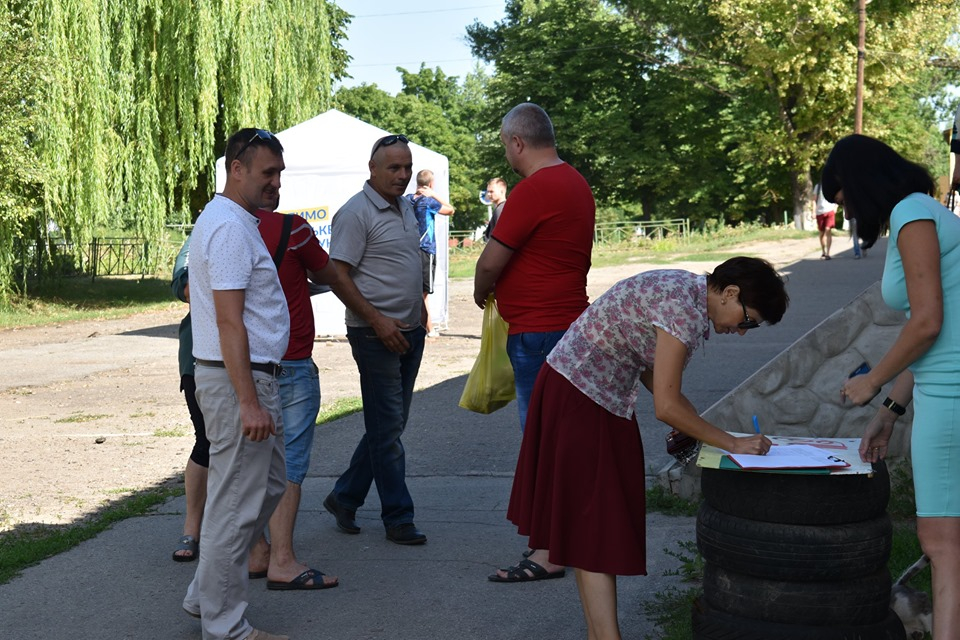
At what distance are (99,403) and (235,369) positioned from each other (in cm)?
755

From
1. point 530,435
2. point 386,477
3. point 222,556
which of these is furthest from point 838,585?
point 386,477

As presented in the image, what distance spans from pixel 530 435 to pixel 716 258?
88.4 ft

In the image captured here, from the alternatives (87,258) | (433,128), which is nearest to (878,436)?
(87,258)

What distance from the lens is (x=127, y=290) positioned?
27406mm

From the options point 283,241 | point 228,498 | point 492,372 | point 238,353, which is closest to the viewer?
point 238,353

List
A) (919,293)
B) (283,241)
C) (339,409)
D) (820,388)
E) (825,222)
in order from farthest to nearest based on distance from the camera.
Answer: (825,222) → (339,409) → (820,388) → (283,241) → (919,293)

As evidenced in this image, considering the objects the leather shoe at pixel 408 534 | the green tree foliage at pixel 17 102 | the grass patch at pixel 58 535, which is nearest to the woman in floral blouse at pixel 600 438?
the leather shoe at pixel 408 534

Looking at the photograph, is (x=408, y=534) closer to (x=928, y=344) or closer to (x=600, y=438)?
(x=600, y=438)

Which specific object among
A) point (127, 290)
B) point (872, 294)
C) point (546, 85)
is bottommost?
point (127, 290)

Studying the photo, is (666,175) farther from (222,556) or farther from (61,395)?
(222,556)

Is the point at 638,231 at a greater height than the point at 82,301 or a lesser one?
greater

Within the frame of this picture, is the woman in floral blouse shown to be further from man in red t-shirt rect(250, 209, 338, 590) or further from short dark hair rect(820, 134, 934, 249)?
man in red t-shirt rect(250, 209, 338, 590)

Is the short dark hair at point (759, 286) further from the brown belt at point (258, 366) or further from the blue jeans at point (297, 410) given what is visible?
the blue jeans at point (297, 410)

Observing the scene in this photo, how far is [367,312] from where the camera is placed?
5395 millimetres
